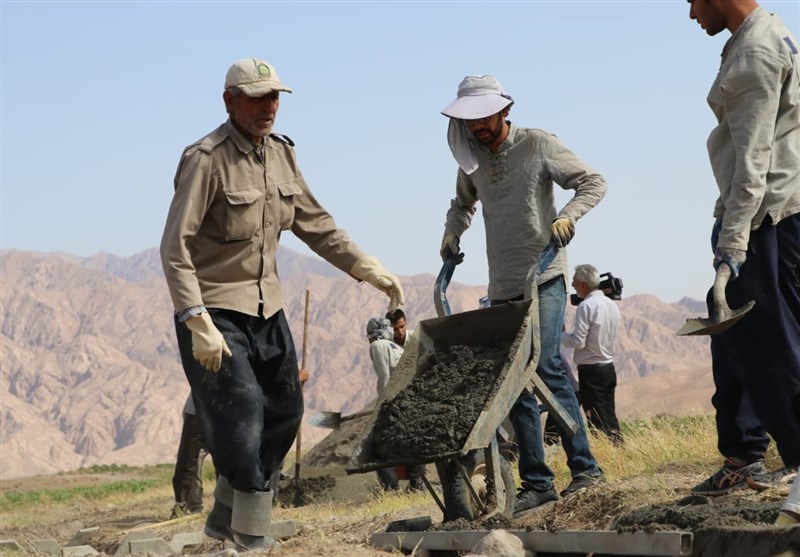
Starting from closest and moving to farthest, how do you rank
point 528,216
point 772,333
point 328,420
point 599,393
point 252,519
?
point 772,333
point 252,519
point 528,216
point 328,420
point 599,393

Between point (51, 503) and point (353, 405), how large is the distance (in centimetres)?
8861

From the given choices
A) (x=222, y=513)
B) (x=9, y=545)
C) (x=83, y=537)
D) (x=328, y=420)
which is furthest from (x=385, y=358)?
(x=222, y=513)

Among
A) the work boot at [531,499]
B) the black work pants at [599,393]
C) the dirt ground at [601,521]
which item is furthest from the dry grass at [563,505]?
the black work pants at [599,393]

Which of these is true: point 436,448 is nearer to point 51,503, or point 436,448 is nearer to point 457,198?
point 457,198

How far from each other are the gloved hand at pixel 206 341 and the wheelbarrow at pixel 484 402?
795 mm

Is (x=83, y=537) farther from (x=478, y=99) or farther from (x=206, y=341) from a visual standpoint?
(x=478, y=99)

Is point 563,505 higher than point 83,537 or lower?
higher

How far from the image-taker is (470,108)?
651cm

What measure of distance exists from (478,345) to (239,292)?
1.23m

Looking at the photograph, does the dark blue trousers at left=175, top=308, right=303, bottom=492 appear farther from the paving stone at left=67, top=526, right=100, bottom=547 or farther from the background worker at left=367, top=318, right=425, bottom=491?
the background worker at left=367, top=318, right=425, bottom=491

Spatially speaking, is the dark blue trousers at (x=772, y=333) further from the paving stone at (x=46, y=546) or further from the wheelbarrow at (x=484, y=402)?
the paving stone at (x=46, y=546)

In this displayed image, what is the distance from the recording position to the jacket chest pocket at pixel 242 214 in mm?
5953

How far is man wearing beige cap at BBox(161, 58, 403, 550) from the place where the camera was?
580 centimetres

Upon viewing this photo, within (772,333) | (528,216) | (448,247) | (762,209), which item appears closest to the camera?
(772,333)
